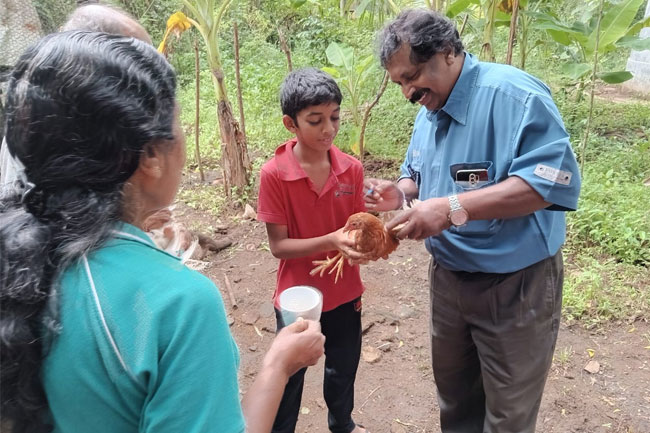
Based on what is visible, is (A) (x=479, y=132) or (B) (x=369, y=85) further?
(B) (x=369, y=85)

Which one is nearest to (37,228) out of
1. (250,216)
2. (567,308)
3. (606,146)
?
(567,308)

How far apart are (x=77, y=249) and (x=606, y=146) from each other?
727cm

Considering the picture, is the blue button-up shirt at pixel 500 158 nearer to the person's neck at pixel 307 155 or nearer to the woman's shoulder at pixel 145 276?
the person's neck at pixel 307 155

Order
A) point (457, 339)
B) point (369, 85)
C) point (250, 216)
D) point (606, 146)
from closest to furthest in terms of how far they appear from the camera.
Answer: point (457, 339)
point (250, 216)
point (606, 146)
point (369, 85)

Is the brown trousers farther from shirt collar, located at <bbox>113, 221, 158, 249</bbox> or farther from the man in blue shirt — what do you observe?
shirt collar, located at <bbox>113, 221, 158, 249</bbox>

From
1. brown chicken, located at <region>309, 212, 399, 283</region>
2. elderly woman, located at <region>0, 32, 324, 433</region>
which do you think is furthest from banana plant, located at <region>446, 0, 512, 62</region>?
elderly woman, located at <region>0, 32, 324, 433</region>

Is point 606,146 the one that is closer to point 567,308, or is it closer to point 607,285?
point 607,285

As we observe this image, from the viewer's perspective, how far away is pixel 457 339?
2.35 meters

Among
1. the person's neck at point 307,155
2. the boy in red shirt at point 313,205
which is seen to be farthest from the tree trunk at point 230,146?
the person's neck at point 307,155

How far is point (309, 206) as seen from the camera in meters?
2.26

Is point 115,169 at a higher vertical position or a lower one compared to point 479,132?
higher

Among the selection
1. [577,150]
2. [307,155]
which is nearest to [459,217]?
[307,155]

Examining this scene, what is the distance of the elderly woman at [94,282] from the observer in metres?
0.79

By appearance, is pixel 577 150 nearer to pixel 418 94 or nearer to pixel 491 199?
pixel 418 94
